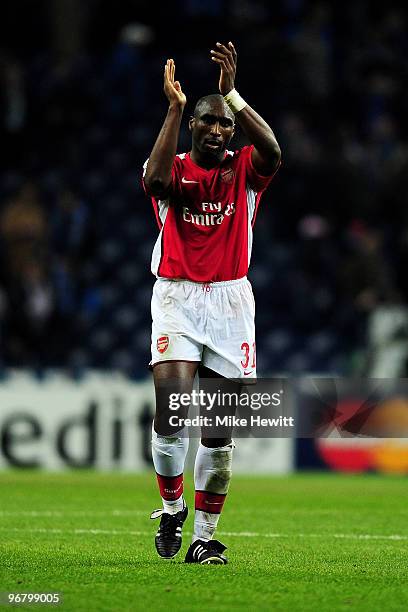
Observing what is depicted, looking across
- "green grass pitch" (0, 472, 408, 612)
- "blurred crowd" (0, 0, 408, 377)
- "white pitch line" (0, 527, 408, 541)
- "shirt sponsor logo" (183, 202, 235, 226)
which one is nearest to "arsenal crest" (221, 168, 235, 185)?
"shirt sponsor logo" (183, 202, 235, 226)

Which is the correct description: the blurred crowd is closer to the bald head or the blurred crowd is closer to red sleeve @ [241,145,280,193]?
red sleeve @ [241,145,280,193]

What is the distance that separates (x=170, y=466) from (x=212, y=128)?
5.75 feet

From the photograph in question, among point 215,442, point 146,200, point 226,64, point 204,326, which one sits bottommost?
point 215,442

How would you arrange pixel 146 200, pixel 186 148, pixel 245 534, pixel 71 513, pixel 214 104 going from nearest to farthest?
1. pixel 214 104
2. pixel 245 534
3. pixel 71 513
4. pixel 186 148
5. pixel 146 200

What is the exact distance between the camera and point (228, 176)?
727 cm

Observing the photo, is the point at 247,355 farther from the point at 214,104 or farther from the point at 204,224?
the point at 214,104

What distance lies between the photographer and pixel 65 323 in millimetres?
16750

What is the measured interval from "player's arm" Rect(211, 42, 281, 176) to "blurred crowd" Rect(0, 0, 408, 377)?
28.8 ft

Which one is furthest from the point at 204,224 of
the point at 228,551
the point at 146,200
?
the point at 146,200

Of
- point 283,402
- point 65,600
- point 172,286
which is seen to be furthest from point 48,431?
point 65,600

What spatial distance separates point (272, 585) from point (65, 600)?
1057 mm

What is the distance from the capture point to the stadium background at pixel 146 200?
16.5m

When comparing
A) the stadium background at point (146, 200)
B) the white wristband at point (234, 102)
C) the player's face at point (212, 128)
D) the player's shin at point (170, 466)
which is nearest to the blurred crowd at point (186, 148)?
the stadium background at point (146, 200)

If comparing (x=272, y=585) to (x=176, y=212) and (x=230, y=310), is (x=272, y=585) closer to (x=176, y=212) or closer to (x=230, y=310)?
(x=230, y=310)
